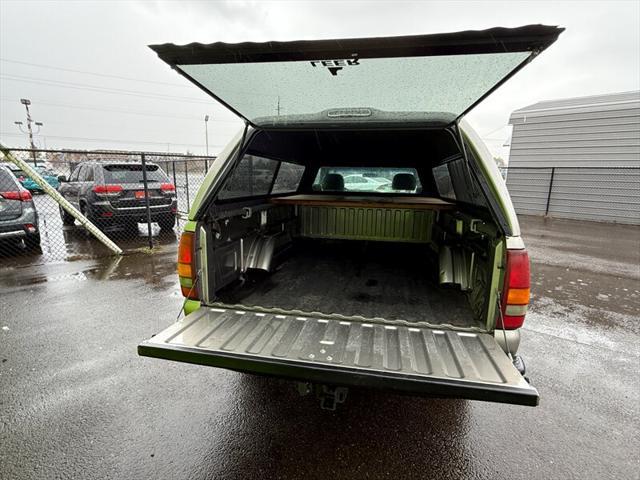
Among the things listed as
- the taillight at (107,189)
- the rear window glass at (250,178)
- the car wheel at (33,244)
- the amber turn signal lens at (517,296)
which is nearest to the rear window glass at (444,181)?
the amber turn signal lens at (517,296)

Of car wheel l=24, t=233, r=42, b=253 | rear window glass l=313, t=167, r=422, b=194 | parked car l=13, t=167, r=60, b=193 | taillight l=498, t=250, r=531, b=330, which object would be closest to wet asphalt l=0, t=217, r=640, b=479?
taillight l=498, t=250, r=531, b=330

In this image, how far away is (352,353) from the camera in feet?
5.59

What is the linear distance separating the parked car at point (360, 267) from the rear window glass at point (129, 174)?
485cm

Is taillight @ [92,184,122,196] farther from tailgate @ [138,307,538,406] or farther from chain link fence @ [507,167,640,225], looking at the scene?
chain link fence @ [507,167,640,225]

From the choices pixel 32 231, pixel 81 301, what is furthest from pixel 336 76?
pixel 32 231

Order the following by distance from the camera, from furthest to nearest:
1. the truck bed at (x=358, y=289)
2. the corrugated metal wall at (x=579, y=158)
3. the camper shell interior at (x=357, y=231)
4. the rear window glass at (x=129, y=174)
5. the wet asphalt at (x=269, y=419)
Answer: the corrugated metal wall at (x=579, y=158) < the rear window glass at (x=129, y=174) < the truck bed at (x=358, y=289) < the camper shell interior at (x=357, y=231) < the wet asphalt at (x=269, y=419)

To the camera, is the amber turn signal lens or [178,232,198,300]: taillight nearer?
the amber turn signal lens

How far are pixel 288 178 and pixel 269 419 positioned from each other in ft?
9.98

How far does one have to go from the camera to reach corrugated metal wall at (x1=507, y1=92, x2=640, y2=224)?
10.3 metres

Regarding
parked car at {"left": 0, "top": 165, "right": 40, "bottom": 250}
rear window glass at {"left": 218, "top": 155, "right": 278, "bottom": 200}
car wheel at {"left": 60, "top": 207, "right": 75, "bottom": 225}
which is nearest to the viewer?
rear window glass at {"left": 218, "top": 155, "right": 278, "bottom": 200}

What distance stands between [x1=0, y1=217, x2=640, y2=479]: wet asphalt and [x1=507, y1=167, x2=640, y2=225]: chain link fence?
9621mm

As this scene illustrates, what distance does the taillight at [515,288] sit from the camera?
1.80 metres

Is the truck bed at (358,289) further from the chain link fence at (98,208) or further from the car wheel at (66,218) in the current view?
the car wheel at (66,218)

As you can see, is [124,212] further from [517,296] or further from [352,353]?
[517,296]
